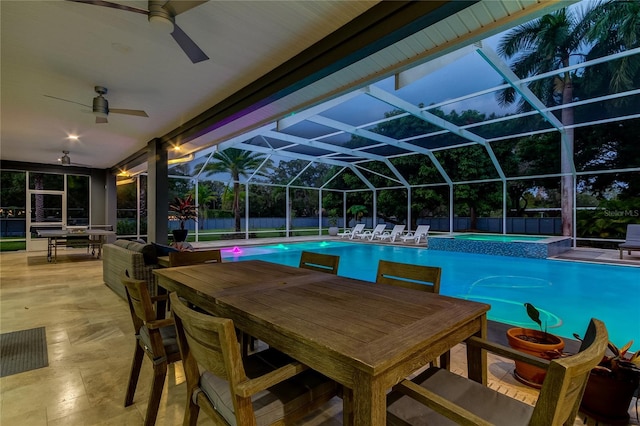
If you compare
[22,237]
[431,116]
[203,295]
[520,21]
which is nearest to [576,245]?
[431,116]

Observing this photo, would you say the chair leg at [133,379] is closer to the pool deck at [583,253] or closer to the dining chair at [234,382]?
the dining chair at [234,382]

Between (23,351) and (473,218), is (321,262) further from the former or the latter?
(473,218)

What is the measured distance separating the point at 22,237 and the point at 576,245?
57.6 ft

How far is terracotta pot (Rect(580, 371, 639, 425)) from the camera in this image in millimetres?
1617

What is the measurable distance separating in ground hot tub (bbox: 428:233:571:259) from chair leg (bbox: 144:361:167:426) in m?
9.22

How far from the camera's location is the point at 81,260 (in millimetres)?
8180

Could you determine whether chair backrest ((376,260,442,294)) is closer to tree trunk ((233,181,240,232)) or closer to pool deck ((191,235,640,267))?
pool deck ((191,235,640,267))

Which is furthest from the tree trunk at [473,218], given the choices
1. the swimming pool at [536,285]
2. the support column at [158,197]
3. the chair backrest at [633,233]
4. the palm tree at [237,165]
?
the support column at [158,197]

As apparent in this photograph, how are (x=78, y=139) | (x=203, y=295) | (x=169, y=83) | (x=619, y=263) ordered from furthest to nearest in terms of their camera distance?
(x=619, y=263) < (x=78, y=139) < (x=169, y=83) < (x=203, y=295)

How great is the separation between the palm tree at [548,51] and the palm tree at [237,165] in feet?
29.3

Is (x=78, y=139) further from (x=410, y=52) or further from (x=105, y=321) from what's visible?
(x=410, y=52)

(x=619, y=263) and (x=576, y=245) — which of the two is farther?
(x=576, y=245)

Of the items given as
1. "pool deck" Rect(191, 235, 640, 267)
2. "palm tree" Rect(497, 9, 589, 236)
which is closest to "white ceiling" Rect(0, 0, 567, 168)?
"palm tree" Rect(497, 9, 589, 236)

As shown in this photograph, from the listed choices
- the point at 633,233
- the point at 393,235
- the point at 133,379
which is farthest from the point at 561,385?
the point at 393,235
